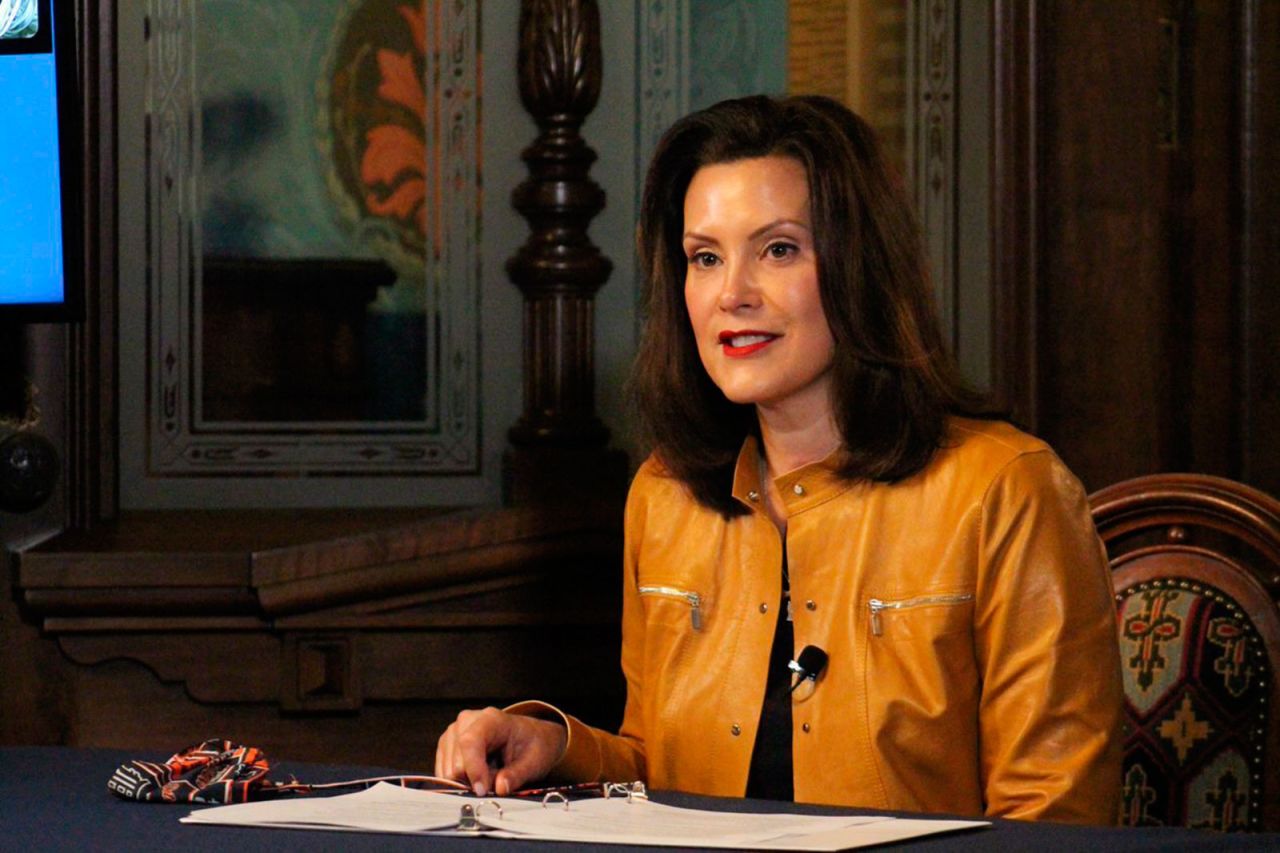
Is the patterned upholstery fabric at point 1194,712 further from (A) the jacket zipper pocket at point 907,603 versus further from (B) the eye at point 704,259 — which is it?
(B) the eye at point 704,259

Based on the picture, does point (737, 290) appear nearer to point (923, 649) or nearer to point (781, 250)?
point (781, 250)

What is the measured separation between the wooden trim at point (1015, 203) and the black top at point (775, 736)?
1.48 m

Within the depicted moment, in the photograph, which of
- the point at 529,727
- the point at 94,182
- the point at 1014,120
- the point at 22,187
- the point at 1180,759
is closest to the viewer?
the point at 529,727

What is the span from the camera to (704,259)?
6.20ft

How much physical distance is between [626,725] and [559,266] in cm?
129

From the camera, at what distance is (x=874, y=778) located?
172 cm

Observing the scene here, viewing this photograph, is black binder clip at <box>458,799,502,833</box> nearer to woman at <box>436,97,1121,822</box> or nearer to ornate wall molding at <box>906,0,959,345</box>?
woman at <box>436,97,1121,822</box>

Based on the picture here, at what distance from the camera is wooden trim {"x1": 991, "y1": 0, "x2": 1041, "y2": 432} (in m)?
3.19

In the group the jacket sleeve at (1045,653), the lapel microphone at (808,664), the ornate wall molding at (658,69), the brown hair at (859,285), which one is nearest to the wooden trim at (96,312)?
the ornate wall molding at (658,69)

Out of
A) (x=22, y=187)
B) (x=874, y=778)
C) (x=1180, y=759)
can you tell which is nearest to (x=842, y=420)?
(x=874, y=778)

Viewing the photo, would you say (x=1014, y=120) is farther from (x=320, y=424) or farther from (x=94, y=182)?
(x=94, y=182)

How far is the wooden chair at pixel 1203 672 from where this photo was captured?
177cm

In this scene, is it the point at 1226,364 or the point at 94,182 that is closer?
the point at 94,182

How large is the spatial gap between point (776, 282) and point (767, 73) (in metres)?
1.49
